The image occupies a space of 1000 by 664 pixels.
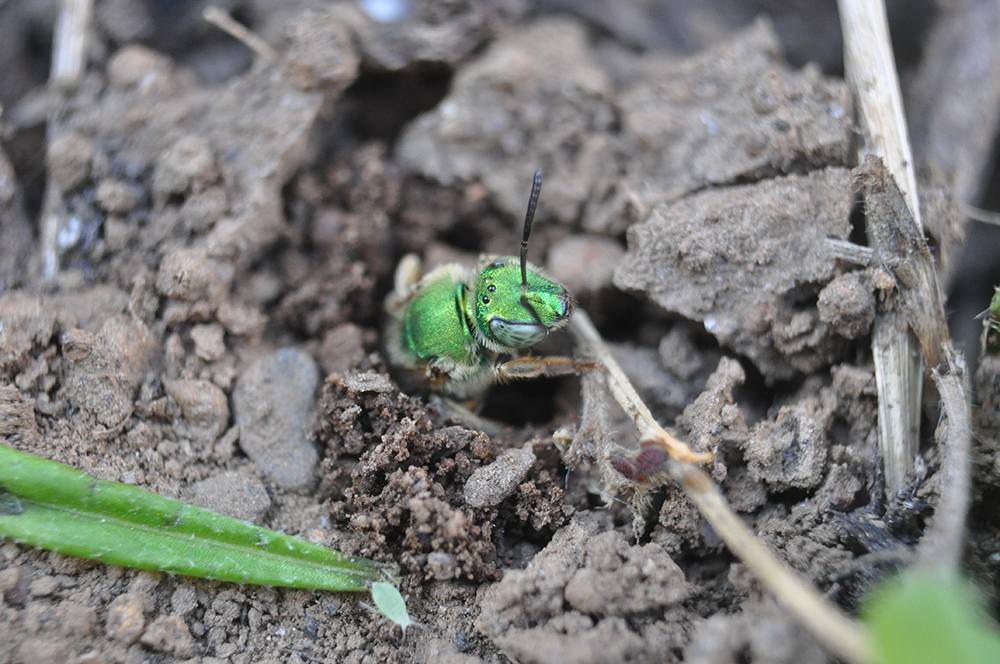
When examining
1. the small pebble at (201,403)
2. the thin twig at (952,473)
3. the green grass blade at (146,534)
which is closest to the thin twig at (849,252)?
the thin twig at (952,473)

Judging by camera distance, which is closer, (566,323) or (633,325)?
(566,323)

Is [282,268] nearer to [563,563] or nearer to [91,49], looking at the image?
[91,49]

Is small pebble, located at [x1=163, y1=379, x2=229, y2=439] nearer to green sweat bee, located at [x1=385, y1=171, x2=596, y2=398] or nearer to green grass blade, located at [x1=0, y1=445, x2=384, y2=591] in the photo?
green grass blade, located at [x1=0, y1=445, x2=384, y2=591]

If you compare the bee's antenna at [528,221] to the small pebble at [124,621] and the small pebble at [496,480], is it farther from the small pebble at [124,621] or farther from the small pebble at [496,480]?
the small pebble at [124,621]

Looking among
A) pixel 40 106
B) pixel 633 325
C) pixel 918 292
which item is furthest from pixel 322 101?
pixel 918 292

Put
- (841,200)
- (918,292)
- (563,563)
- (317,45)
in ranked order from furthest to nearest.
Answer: (317,45) → (841,200) → (918,292) → (563,563)

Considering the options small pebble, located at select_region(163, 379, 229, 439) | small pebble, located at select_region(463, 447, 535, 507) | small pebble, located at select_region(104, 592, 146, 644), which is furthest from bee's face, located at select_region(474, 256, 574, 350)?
small pebble, located at select_region(104, 592, 146, 644)
